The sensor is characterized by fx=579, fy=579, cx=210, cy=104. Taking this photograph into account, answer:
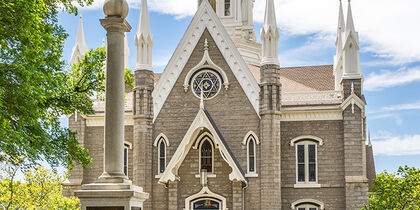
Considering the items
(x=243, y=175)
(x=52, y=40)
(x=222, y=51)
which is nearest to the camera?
(x=52, y=40)

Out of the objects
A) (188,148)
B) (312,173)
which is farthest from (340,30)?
(188,148)

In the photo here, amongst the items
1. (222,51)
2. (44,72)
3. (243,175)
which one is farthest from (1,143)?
(222,51)

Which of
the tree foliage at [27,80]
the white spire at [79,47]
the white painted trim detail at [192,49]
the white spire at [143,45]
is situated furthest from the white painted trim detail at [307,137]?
the tree foliage at [27,80]

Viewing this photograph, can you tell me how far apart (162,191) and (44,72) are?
15.2m

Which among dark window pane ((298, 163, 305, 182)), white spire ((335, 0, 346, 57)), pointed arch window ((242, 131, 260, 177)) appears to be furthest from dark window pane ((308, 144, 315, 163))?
white spire ((335, 0, 346, 57))

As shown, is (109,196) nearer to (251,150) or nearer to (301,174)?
(251,150)

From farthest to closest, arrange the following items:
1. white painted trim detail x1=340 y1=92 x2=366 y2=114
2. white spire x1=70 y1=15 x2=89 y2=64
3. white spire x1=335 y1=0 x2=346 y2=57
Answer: white spire x1=335 y1=0 x2=346 y2=57, white spire x1=70 y1=15 x2=89 y2=64, white painted trim detail x1=340 y1=92 x2=366 y2=114

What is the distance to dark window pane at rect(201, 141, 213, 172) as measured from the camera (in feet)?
100

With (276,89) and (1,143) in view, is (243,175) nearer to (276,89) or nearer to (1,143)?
(276,89)

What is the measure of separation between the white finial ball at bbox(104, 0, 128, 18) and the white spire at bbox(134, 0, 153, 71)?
16.0 meters

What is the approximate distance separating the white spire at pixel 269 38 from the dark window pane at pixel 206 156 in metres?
5.29

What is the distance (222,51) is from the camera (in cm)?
3142

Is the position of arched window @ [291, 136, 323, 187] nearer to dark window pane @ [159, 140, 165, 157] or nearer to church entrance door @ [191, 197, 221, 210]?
church entrance door @ [191, 197, 221, 210]

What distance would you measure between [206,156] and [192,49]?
19.5 ft
